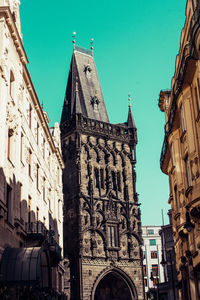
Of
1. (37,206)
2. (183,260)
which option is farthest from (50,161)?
(183,260)

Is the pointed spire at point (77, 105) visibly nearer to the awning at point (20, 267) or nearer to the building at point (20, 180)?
the building at point (20, 180)

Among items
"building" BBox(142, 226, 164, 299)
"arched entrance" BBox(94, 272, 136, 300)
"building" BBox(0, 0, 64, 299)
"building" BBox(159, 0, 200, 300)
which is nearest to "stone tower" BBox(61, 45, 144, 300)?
"arched entrance" BBox(94, 272, 136, 300)

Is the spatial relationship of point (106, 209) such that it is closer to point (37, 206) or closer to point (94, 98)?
point (94, 98)

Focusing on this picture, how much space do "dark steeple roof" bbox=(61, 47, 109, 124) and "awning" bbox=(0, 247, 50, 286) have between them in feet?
161

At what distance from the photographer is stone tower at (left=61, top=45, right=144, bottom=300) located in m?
60.9

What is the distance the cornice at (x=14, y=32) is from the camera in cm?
2404

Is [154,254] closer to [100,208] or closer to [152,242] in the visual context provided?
[152,242]

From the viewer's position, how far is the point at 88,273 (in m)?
59.9

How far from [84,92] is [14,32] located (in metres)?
49.8

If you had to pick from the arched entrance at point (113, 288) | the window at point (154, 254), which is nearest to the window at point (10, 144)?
the arched entrance at point (113, 288)

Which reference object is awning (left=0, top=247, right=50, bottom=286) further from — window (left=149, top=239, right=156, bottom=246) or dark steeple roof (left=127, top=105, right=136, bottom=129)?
window (left=149, top=239, right=156, bottom=246)

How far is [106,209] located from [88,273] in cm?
936

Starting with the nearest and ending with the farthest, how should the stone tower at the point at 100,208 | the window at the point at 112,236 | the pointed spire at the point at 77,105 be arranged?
the stone tower at the point at 100,208
the window at the point at 112,236
the pointed spire at the point at 77,105

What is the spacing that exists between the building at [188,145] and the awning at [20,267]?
22.8ft
